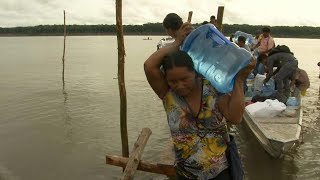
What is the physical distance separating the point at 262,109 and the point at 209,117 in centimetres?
600

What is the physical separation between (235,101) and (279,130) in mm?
5071

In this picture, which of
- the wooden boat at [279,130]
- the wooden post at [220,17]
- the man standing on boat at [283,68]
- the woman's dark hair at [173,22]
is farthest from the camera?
the man standing on boat at [283,68]

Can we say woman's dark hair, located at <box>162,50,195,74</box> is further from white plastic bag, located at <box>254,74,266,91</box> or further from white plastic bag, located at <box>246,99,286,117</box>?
white plastic bag, located at <box>254,74,266,91</box>

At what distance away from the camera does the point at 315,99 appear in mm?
14164

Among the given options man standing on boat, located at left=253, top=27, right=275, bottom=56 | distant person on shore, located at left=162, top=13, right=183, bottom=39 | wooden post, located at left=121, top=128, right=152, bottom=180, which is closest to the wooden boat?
wooden post, located at left=121, top=128, right=152, bottom=180

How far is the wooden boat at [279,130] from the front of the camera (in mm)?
6409

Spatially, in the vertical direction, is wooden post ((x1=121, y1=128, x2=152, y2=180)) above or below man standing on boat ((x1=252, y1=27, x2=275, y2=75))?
below

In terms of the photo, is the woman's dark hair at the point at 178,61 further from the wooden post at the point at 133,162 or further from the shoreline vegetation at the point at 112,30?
the shoreline vegetation at the point at 112,30

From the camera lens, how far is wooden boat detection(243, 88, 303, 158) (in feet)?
21.0

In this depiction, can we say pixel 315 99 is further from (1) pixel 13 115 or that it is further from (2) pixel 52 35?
(2) pixel 52 35

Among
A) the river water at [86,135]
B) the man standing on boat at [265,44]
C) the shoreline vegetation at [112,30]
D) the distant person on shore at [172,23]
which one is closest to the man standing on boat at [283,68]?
the river water at [86,135]

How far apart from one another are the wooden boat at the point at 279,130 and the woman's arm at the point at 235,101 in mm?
4172

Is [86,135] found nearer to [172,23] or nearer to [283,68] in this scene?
[283,68]

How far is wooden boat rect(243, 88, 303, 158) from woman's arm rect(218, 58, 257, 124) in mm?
4172
